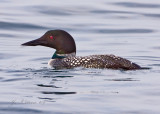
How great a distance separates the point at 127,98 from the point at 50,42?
355 cm

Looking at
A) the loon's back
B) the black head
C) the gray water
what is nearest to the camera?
Result: the gray water

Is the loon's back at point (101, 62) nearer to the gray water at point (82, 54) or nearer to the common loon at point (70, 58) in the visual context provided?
the common loon at point (70, 58)

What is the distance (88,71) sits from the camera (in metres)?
11.7

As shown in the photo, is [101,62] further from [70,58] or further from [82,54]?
[82,54]

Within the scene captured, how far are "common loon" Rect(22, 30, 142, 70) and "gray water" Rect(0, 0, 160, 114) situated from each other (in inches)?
5.4

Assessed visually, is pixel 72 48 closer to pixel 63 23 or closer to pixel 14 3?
pixel 63 23

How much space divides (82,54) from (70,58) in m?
2.32

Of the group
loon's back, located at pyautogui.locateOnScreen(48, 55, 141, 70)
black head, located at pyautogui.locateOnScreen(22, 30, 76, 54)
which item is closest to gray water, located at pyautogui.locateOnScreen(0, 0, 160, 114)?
loon's back, located at pyautogui.locateOnScreen(48, 55, 141, 70)

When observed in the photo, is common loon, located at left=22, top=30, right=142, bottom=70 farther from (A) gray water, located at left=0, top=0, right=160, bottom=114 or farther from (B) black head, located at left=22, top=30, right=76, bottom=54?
(A) gray water, located at left=0, top=0, right=160, bottom=114

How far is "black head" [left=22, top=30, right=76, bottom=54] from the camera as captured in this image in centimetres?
1272

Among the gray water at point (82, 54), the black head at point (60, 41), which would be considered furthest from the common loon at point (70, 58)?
the gray water at point (82, 54)

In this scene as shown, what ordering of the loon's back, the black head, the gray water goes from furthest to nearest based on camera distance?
the black head, the loon's back, the gray water

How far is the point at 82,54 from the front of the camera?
575 inches

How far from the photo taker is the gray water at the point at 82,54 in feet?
30.6
